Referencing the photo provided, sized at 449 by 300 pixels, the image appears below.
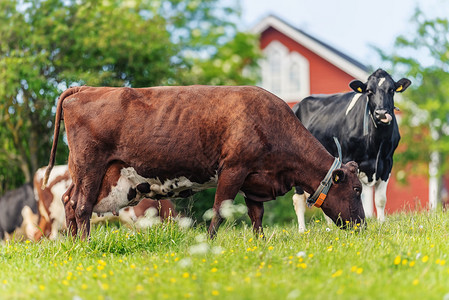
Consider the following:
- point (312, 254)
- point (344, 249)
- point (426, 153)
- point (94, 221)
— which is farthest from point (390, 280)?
point (426, 153)

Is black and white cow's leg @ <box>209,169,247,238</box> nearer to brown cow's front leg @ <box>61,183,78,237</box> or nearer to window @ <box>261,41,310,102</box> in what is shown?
brown cow's front leg @ <box>61,183,78,237</box>

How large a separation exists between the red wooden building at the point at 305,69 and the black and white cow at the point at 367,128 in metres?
15.9

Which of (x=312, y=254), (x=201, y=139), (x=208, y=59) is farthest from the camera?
(x=208, y=59)

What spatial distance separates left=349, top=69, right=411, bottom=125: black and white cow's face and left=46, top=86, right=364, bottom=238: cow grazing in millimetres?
1146

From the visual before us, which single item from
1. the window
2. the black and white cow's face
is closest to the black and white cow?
the black and white cow's face

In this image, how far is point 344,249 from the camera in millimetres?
5785

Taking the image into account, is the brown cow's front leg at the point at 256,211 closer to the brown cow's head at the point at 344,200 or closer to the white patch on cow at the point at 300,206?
the brown cow's head at the point at 344,200

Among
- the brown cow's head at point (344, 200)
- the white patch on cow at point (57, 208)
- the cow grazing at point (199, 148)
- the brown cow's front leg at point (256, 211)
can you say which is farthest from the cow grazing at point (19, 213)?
the brown cow's head at point (344, 200)

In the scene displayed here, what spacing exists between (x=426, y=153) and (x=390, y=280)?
2162cm

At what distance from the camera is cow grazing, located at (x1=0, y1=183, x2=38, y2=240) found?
41.2ft

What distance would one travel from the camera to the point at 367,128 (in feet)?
28.0

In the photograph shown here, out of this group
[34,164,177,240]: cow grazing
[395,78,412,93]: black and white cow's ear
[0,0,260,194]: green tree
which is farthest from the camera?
[0,0,260,194]: green tree

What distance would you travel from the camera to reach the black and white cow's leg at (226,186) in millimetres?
6789

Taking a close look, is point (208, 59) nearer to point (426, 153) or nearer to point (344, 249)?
point (426, 153)
